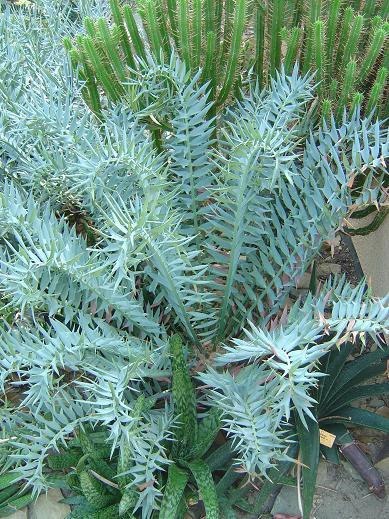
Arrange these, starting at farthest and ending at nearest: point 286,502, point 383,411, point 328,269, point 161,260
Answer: point 328,269, point 383,411, point 286,502, point 161,260

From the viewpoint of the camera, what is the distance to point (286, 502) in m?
1.72

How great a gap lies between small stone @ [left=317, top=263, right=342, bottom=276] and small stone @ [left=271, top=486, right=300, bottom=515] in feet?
2.59

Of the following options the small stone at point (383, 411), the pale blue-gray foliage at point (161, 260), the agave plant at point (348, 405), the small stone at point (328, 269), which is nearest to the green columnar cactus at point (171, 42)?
the pale blue-gray foliage at point (161, 260)

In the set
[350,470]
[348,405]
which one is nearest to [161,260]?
[348,405]

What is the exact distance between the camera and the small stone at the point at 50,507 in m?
1.79

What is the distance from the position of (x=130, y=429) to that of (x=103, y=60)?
1.19 m

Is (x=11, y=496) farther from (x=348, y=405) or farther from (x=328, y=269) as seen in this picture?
(x=328, y=269)

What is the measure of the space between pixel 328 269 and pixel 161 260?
3.06 ft

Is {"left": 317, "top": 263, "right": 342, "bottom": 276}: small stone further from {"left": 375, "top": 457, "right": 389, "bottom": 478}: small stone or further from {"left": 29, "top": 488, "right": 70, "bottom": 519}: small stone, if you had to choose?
{"left": 29, "top": 488, "right": 70, "bottom": 519}: small stone

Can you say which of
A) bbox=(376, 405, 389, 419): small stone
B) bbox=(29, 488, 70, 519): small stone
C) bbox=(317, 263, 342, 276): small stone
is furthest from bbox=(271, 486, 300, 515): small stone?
bbox=(317, 263, 342, 276): small stone

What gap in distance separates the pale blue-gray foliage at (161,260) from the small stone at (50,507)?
0.14m

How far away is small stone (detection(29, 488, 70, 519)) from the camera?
70.7 inches

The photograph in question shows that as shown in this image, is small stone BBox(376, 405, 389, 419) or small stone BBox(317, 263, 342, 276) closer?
small stone BBox(376, 405, 389, 419)

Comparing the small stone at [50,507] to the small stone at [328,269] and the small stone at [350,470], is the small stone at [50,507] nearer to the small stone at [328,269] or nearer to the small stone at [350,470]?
the small stone at [350,470]
